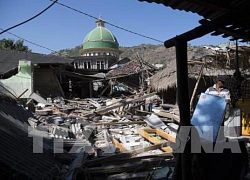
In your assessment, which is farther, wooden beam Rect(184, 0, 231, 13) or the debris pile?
the debris pile

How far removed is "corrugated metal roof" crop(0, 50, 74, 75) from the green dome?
716 inches

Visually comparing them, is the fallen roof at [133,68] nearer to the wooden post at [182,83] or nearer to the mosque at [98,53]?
the mosque at [98,53]

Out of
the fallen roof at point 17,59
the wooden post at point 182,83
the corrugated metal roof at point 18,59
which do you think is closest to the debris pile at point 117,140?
the wooden post at point 182,83

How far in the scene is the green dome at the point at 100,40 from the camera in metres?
44.1

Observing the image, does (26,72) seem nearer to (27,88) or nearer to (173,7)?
(27,88)

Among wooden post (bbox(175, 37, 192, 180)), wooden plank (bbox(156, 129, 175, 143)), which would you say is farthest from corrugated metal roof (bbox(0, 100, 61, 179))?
wooden plank (bbox(156, 129, 175, 143))

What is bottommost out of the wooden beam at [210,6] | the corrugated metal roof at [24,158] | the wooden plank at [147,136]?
the wooden plank at [147,136]

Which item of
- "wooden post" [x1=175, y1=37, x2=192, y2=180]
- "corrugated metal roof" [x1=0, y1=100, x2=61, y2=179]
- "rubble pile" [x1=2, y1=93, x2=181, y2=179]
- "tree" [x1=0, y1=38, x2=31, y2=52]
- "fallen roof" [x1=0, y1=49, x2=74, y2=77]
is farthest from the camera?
"tree" [x1=0, y1=38, x2=31, y2=52]

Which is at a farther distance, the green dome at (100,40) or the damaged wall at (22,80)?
the green dome at (100,40)

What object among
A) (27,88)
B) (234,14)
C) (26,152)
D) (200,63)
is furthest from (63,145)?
(27,88)

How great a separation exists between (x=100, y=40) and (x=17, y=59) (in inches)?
785

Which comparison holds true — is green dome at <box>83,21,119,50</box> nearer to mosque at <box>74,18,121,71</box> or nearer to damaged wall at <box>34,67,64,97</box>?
mosque at <box>74,18,121,71</box>

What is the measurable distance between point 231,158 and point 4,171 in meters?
3.03

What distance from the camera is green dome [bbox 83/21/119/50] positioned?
4406cm
